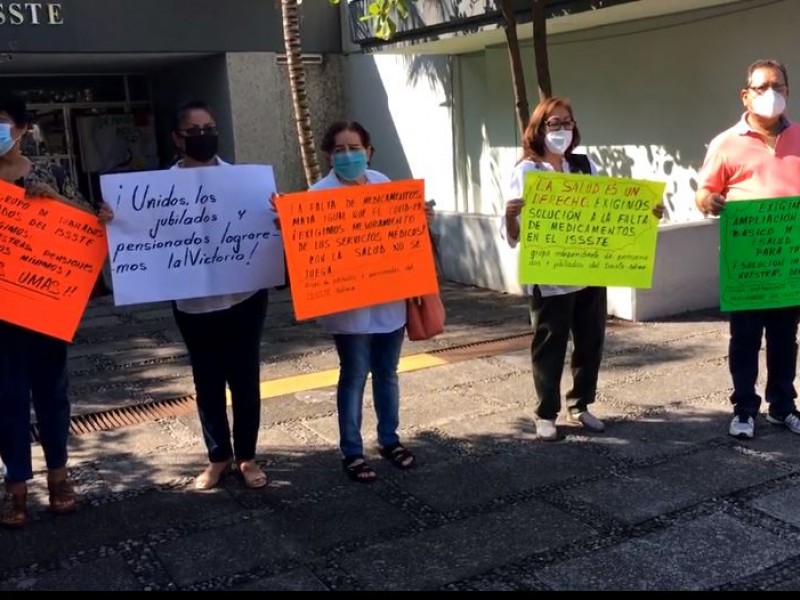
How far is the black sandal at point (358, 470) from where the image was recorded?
419 cm

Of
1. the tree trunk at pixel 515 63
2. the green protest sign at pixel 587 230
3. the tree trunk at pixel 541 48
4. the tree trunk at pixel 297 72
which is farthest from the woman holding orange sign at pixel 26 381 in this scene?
the tree trunk at pixel 515 63

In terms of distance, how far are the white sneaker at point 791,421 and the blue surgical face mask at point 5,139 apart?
4.09 meters

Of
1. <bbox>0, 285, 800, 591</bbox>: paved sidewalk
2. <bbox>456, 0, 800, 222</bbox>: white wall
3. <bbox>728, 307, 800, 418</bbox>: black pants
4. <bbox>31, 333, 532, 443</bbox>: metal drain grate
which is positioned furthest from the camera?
<bbox>456, 0, 800, 222</bbox>: white wall

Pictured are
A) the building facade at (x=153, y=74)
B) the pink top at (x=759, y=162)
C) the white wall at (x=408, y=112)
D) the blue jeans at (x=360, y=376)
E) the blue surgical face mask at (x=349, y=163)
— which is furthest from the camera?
the white wall at (x=408, y=112)

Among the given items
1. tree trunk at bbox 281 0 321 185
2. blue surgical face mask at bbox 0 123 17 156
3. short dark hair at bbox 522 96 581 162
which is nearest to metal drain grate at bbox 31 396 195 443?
blue surgical face mask at bbox 0 123 17 156

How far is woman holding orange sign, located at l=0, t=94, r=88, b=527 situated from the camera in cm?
367

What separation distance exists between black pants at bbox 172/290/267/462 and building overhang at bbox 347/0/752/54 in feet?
16.7

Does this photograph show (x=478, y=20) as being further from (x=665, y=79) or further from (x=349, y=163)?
(x=349, y=163)

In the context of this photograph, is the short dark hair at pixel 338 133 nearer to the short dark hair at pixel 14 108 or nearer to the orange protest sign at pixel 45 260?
the orange protest sign at pixel 45 260

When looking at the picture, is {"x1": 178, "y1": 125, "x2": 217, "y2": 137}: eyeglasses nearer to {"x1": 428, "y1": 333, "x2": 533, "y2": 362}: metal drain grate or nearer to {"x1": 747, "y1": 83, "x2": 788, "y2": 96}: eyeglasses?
{"x1": 747, "y1": 83, "x2": 788, "y2": 96}: eyeglasses

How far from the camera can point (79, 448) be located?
4.91m

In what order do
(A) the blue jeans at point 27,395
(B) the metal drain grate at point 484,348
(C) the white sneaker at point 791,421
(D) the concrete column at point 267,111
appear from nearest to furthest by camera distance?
(A) the blue jeans at point 27,395, (C) the white sneaker at point 791,421, (B) the metal drain grate at point 484,348, (D) the concrete column at point 267,111

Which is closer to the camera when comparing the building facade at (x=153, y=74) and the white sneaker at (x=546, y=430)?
the white sneaker at (x=546, y=430)

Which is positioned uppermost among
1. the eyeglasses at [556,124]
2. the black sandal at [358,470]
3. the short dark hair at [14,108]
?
the short dark hair at [14,108]
